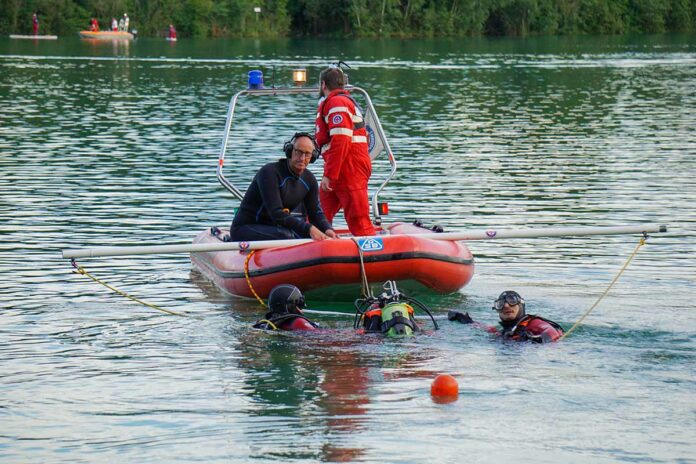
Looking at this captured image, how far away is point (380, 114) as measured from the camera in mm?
29766

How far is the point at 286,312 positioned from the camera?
10078mm

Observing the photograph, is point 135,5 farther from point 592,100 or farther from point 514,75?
point 592,100

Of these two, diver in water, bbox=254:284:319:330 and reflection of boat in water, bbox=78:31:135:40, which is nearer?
diver in water, bbox=254:284:319:330

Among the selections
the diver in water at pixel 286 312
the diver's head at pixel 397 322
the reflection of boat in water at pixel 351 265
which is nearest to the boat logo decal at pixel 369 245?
the reflection of boat in water at pixel 351 265

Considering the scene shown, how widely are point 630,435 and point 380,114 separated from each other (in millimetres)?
22616

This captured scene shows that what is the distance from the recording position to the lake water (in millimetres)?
7586

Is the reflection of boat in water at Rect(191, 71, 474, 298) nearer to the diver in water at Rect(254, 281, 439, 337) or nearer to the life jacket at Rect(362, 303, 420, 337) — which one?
the diver in water at Rect(254, 281, 439, 337)

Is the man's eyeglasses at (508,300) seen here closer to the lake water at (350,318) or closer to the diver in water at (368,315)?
the lake water at (350,318)

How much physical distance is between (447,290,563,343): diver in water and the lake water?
16cm

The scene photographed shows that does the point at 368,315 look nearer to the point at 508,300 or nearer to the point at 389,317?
the point at 389,317

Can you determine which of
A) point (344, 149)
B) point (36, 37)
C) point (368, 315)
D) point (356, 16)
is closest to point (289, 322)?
point (368, 315)

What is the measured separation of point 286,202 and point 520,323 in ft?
8.95

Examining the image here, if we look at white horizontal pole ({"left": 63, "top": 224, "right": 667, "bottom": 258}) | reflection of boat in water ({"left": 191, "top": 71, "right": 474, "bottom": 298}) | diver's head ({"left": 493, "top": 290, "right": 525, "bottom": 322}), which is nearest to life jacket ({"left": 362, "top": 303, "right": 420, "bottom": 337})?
diver's head ({"left": 493, "top": 290, "right": 525, "bottom": 322})

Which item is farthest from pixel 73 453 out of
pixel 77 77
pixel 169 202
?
pixel 77 77
